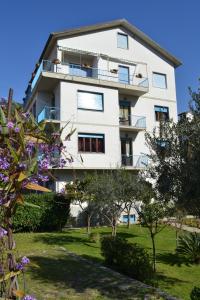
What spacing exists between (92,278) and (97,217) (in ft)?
58.3

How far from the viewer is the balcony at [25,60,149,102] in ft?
97.5

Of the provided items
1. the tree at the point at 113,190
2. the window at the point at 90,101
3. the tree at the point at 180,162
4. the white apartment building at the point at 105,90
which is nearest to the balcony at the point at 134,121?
the white apartment building at the point at 105,90

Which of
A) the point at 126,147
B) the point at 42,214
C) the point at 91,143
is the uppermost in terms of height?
the point at 126,147

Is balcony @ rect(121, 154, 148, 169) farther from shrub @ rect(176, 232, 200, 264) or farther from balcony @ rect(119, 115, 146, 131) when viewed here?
shrub @ rect(176, 232, 200, 264)

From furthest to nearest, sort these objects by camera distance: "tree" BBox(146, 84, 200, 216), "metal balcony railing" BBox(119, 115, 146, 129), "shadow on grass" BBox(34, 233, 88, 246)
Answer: "metal balcony railing" BBox(119, 115, 146, 129)
"shadow on grass" BBox(34, 233, 88, 246)
"tree" BBox(146, 84, 200, 216)

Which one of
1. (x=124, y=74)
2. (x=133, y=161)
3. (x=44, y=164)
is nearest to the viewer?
(x=44, y=164)

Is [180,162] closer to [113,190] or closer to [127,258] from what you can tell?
[127,258]

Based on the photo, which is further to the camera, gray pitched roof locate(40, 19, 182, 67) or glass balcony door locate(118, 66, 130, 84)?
glass balcony door locate(118, 66, 130, 84)

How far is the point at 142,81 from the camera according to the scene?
3409 centimetres

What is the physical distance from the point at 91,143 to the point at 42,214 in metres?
8.50

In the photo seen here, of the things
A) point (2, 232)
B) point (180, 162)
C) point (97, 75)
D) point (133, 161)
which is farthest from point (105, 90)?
point (2, 232)

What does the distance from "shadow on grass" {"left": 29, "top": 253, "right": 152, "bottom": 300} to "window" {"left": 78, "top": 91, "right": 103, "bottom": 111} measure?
59.8 ft

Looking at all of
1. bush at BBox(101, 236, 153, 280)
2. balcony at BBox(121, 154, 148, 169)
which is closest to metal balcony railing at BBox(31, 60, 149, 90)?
balcony at BBox(121, 154, 148, 169)

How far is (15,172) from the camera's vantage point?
121 inches
